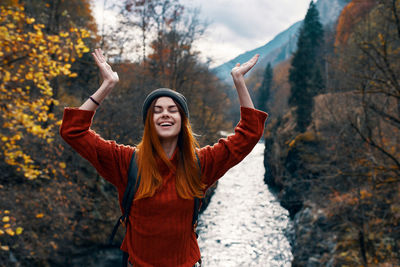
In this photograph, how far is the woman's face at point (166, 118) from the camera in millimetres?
1795

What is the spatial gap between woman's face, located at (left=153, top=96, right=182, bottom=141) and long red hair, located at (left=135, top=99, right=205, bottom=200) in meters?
0.03

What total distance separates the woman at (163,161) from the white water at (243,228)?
→ 419 inches

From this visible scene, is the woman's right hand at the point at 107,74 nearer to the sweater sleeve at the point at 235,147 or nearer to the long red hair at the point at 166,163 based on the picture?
the long red hair at the point at 166,163

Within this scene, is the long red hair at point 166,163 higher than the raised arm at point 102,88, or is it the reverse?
the raised arm at point 102,88

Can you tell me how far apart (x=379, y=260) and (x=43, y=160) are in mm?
10648

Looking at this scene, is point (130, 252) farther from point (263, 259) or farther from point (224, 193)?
point (224, 193)

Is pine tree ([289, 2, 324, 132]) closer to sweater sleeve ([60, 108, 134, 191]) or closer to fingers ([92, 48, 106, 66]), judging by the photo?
fingers ([92, 48, 106, 66])

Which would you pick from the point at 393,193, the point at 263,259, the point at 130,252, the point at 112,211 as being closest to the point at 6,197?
the point at 112,211

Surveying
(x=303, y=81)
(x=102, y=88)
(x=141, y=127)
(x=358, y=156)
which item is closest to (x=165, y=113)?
(x=102, y=88)

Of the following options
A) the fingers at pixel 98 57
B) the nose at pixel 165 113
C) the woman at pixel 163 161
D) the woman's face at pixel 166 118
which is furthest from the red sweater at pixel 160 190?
the fingers at pixel 98 57

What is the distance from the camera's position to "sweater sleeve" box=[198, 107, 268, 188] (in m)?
1.76

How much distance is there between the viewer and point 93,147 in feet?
5.44

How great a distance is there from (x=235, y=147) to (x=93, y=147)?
893 mm

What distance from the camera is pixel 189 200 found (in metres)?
1.72
